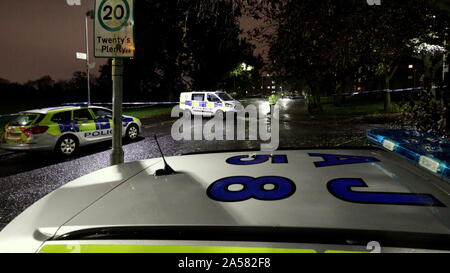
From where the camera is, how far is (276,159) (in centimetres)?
214

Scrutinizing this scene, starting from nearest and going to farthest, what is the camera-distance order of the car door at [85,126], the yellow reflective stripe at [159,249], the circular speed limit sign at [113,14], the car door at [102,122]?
1. the yellow reflective stripe at [159,249]
2. the circular speed limit sign at [113,14]
3. the car door at [85,126]
4. the car door at [102,122]

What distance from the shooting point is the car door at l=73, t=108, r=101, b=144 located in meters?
10.4

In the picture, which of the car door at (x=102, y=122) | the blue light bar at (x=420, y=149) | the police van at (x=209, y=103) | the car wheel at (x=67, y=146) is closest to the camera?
the blue light bar at (x=420, y=149)

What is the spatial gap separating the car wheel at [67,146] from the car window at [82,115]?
713 millimetres

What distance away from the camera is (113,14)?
17.7 feet

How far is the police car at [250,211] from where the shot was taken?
1160 millimetres

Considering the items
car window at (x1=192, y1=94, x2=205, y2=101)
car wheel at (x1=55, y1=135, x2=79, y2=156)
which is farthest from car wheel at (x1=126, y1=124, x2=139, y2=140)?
car window at (x1=192, y1=94, x2=205, y2=101)

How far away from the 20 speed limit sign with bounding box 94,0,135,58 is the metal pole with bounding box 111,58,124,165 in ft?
0.87

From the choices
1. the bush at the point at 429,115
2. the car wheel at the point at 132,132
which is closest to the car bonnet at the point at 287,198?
the bush at the point at 429,115

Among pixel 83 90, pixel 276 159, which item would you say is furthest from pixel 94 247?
pixel 83 90

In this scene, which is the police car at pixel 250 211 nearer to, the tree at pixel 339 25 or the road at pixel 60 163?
the road at pixel 60 163

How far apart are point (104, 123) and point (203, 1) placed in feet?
23.5

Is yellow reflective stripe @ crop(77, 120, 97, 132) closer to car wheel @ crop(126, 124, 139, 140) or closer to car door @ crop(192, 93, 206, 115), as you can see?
car wheel @ crop(126, 124, 139, 140)
